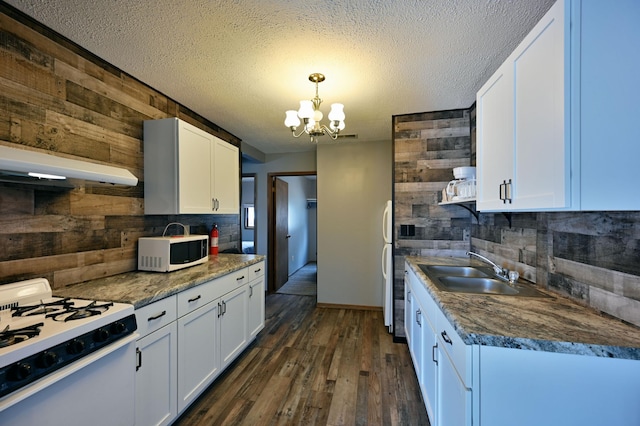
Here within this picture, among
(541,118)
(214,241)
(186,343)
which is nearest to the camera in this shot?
(541,118)

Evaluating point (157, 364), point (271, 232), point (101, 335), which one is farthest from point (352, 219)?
point (101, 335)

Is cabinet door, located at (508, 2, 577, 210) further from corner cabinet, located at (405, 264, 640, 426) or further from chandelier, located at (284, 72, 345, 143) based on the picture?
chandelier, located at (284, 72, 345, 143)

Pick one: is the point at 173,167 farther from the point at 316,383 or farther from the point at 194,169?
the point at 316,383

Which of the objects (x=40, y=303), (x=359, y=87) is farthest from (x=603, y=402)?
(x=40, y=303)

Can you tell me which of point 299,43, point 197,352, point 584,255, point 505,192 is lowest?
point 197,352

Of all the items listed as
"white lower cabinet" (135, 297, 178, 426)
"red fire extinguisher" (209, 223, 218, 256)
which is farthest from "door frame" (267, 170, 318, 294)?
"white lower cabinet" (135, 297, 178, 426)

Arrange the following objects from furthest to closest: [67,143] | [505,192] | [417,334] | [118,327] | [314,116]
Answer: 1. [417,334]
2. [314,116]
3. [67,143]
4. [505,192]
5. [118,327]

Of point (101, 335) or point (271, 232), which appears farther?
point (271, 232)

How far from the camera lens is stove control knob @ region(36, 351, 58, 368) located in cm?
93

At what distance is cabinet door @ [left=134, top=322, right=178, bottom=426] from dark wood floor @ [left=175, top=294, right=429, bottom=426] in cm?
30

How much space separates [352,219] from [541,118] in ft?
9.40

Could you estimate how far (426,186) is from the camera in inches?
110

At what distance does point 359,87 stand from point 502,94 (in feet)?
3.71

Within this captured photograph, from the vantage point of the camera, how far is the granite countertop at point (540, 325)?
3.02ft
